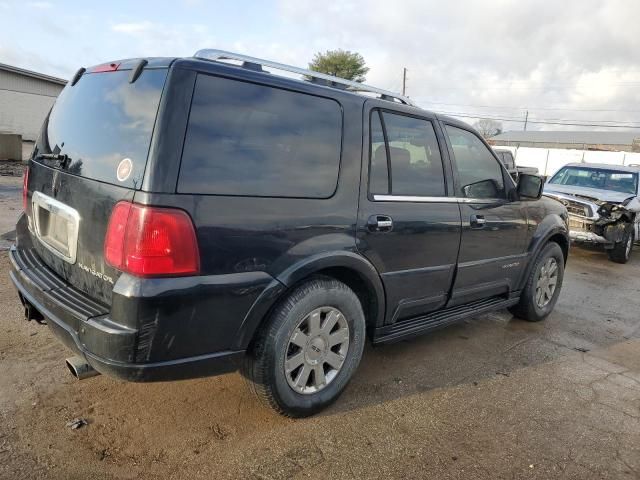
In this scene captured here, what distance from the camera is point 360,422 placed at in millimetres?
2896

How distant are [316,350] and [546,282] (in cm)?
310

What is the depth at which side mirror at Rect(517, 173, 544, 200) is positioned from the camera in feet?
13.8

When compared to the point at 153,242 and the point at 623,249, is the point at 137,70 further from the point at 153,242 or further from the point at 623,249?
the point at 623,249

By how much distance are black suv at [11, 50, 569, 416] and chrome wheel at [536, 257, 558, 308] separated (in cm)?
165

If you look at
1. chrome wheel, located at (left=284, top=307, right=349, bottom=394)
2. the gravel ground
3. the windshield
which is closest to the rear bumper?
chrome wheel, located at (left=284, top=307, right=349, bottom=394)

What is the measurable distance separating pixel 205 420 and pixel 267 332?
2.33 feet

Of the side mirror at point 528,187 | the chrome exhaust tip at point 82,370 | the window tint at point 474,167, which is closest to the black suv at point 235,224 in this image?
the chrome exhaust tip at point 82,370

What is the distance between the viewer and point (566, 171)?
10.3 meters

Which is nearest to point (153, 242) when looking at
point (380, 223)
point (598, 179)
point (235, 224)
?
point (235, 224)

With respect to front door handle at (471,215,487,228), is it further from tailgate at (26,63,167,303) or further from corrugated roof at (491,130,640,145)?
corrugated roof at (491,130,640,145)

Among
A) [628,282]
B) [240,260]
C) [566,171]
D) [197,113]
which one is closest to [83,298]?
[240,260]

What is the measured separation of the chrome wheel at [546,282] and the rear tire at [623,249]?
4.30m

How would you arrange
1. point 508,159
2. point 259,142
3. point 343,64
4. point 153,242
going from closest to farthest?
point 153,242 → point 259,142 → point 508,159 → point 343,64

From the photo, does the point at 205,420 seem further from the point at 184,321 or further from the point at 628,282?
the point at 628,282
